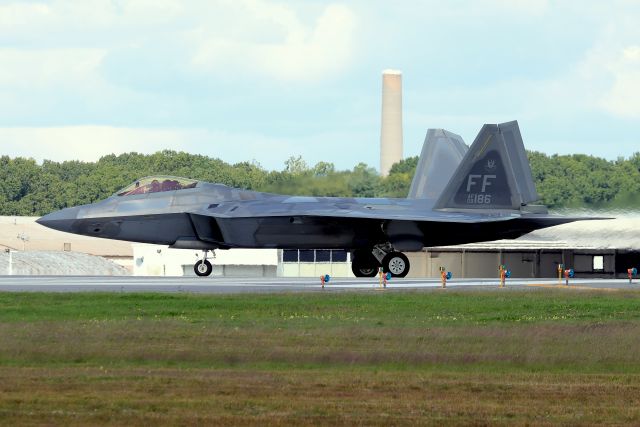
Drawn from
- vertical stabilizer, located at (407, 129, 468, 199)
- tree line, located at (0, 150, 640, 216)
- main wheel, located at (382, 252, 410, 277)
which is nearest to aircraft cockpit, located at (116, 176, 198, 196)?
main wheel, located at (382, 252, 410, 277)

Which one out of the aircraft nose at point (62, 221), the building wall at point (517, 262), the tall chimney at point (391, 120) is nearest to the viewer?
the aircraft nose at point (62, 221)

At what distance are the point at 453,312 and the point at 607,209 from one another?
70.6 feet

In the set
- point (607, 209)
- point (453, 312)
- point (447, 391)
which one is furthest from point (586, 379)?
point (607, 209)

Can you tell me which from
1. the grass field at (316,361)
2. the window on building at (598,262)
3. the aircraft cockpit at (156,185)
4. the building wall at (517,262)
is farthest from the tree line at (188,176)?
the grass field at (316,361)

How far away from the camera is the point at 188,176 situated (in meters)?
112

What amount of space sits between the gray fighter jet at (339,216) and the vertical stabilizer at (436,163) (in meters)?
3.98

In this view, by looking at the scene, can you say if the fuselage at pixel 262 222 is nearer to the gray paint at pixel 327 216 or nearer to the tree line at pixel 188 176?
the gray paint at pixel 327 216

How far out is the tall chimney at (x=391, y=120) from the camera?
107775mm

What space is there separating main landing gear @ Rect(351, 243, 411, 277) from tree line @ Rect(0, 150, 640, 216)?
13.5 meters

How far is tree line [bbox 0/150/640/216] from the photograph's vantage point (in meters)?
86.5

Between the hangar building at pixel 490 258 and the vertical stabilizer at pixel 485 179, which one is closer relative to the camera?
the vertical stabilizer at pixel 485 179

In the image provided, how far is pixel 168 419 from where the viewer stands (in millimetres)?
12117

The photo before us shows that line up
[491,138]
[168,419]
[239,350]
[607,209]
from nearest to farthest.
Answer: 1. [168,419]
2. [239,350]
3. [491,138]
4. [607,209]

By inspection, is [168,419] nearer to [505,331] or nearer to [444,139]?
[505,331]
